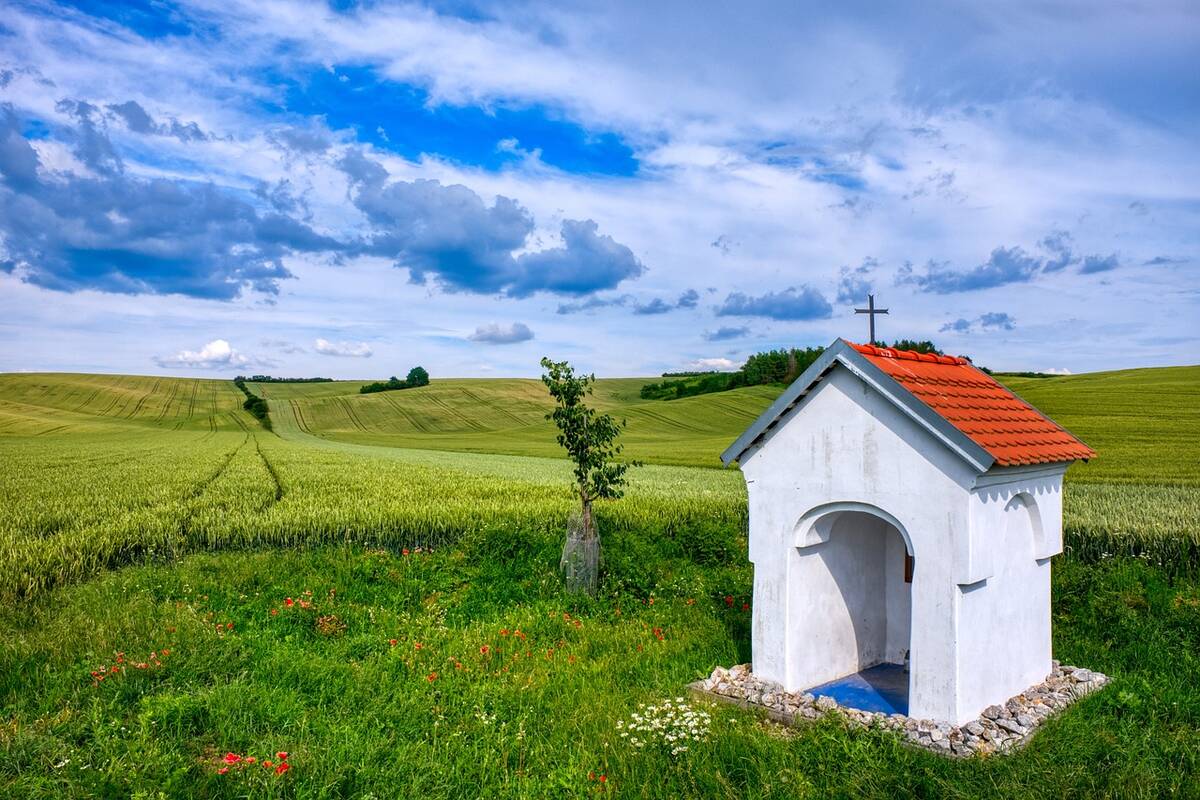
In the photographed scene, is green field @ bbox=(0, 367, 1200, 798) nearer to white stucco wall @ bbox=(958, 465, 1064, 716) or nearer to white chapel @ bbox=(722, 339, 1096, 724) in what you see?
white stucco wall @ bbox=(958, 465, 1064, 716)

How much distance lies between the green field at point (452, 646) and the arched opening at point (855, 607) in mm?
1124

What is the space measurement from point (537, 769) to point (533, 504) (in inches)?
439

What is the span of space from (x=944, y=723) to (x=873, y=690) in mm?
1409

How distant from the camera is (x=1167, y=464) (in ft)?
83.1

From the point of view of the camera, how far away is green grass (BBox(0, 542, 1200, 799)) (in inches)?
223

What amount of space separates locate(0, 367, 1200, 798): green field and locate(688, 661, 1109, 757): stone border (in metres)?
0.23

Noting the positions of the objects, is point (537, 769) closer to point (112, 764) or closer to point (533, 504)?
point (112, 764)

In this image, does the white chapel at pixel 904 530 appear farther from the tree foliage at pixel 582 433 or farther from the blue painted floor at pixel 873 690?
the tree foliage at pixel 582 433

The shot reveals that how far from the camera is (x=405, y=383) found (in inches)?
4956

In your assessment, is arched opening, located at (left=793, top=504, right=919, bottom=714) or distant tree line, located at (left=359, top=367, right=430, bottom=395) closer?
arched opening, located at (left=793, top=504, right=919, bottom=714)

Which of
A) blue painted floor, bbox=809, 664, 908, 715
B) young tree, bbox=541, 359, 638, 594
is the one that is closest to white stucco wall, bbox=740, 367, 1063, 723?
blue painted floor, bbox=809, 664, 908, 715

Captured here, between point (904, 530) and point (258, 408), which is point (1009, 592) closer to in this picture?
point (904, 530)

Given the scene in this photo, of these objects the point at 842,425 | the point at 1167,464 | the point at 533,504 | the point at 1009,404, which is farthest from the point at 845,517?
the point at 1167,464

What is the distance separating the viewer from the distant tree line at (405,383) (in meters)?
125
